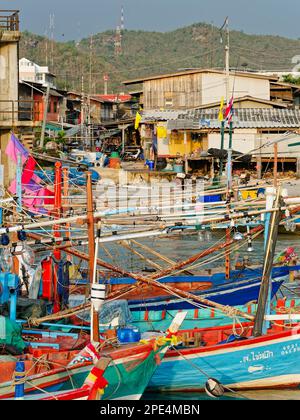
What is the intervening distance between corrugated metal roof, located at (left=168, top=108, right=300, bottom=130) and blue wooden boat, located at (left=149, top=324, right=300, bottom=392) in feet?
99.7

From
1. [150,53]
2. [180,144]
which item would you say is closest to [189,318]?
[180,144]

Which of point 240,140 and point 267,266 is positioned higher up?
point 240,140

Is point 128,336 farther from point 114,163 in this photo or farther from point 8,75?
point 114,163

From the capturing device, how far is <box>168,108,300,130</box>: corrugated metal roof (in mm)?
44469

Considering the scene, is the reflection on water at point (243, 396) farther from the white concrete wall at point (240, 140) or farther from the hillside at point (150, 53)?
the hillside at point (150, 53)

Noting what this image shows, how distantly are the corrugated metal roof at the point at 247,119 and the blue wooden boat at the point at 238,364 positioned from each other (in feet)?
99.7

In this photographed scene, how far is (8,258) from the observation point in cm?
1728

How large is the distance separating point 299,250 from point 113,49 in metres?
132

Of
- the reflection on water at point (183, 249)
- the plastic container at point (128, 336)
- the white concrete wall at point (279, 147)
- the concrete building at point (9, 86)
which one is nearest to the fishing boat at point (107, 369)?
the plastic container at point (128, 336)

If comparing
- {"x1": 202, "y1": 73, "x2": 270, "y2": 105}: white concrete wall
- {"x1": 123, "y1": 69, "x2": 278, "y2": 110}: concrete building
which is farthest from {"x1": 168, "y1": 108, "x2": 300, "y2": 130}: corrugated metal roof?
{"x1": 202, "y1": 73, "x2": 270, "y2": 105}: white concrete wall

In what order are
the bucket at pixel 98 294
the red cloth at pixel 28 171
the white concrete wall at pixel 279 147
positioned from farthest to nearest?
1. the white concrete wall at pixel 279 147
2. the red cloth at pixel 28 171
3. the bucket at pixel 98 294

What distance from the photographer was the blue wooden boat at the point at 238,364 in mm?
14672

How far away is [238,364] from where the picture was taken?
14.8m

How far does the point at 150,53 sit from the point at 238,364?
13332cm
